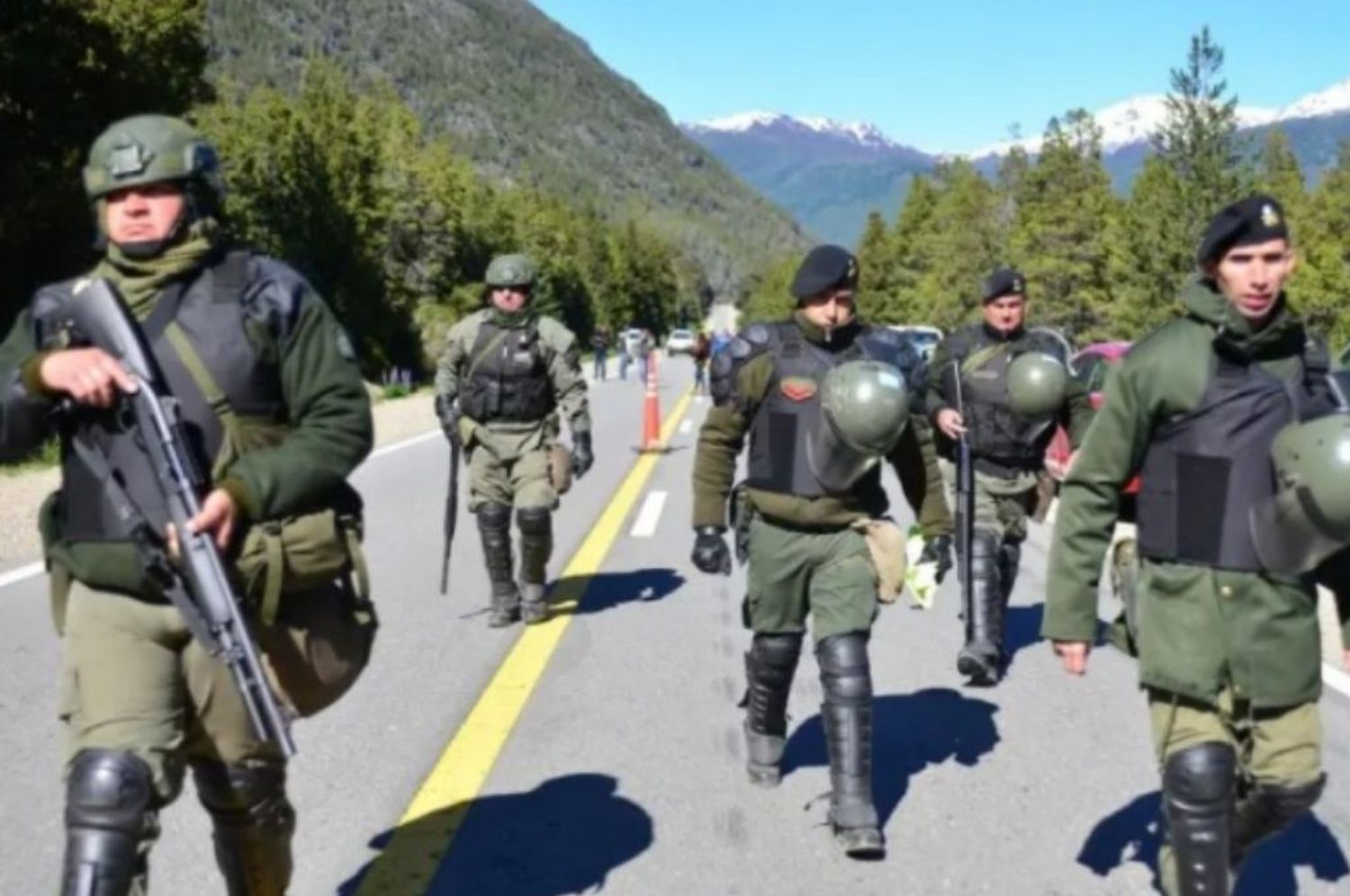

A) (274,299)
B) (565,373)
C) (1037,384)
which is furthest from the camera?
(565,373)

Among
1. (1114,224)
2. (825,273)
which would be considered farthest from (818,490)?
(1114,224)

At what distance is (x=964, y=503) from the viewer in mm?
7121

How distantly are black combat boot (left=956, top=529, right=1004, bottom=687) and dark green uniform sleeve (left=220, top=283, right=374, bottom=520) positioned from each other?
13.3ft

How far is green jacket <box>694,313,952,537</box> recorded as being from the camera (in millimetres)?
4898

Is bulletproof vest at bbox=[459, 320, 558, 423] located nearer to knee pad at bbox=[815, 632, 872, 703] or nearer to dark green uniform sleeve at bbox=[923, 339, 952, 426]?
dark green uniform sleeve at bbox=[923, 339, 952, 426]

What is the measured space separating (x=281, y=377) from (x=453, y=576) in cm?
620

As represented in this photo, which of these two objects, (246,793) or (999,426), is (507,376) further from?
(246,793)

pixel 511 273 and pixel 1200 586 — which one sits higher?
pixel 511 273

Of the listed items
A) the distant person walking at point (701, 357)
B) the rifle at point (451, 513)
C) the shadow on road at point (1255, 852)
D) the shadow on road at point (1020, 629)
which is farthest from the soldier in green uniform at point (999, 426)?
the distant person walking at point (701, 357)

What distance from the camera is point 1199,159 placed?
3120 cm

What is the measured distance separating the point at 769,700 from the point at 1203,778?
74.3 inches

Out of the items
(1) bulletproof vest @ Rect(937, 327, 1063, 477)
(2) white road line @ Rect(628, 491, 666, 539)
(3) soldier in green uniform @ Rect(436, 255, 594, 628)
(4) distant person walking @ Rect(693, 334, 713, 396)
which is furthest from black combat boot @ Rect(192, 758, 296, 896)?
(4) distant person walking @ Rect(693, 334, 713, 396)

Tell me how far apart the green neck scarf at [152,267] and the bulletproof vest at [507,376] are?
4.74 metres

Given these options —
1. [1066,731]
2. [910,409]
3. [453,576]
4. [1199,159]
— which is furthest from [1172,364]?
[1199,159]
